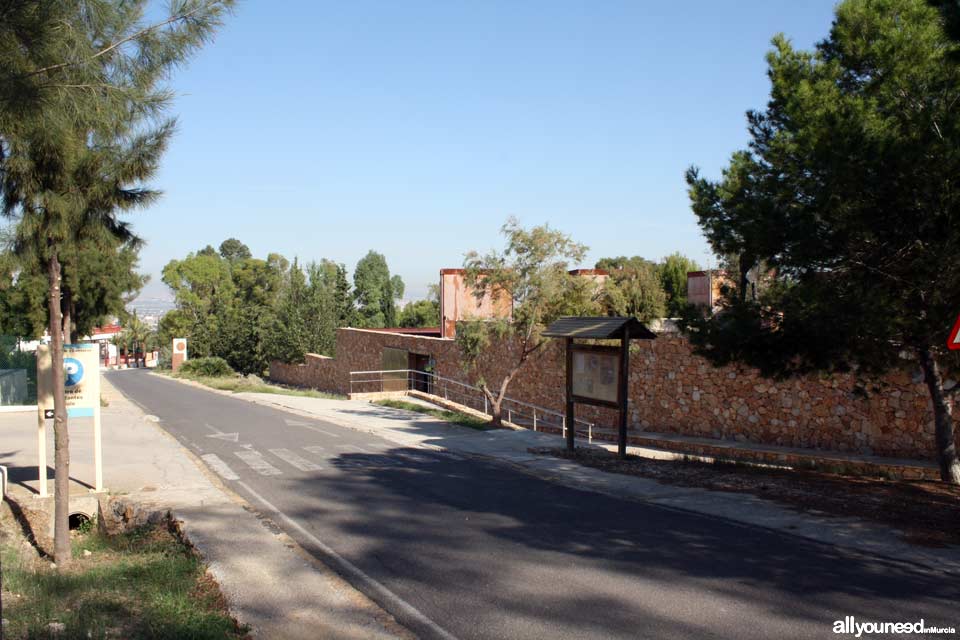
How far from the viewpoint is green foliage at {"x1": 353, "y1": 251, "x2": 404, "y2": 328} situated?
69.5 metres

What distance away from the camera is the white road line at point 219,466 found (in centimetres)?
1379

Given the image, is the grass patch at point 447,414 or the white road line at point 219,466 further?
the grass patch at point 447,414

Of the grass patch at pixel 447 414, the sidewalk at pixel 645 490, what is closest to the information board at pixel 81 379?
the sidewalk at pixel 645 490

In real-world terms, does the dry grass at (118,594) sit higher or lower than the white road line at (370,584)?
higher

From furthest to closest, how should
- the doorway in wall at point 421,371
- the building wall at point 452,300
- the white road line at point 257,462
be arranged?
the building wall at point 452,300 < the doorway in wall at point 421,371 < the white road line at point 257,462

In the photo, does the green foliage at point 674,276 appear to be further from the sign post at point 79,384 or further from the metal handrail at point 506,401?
the sign post at point 79,384

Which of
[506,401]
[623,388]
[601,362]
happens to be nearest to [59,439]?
[623,388]

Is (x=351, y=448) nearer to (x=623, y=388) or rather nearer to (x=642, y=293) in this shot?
(x=623, y=388)

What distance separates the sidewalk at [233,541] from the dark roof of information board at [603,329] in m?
7.02

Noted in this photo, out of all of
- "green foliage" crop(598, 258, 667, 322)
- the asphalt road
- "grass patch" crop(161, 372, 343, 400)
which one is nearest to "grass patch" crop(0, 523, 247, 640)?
the asphalt road

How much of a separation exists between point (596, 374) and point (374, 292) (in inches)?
2201

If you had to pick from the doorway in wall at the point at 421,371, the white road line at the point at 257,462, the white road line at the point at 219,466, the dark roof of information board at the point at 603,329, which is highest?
the dark roof of information board at the point at 603,329

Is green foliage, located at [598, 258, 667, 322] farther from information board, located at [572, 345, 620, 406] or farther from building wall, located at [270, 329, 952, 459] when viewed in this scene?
information board, located at [572, 345, 620, 406]

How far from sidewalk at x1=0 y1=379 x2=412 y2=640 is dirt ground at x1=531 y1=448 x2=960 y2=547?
5895 millimetres
